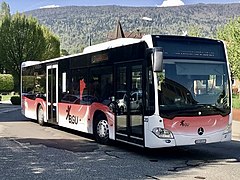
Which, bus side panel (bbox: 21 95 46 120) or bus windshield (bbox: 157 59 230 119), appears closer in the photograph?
bus windshield (bbox: 157 59 230 119)

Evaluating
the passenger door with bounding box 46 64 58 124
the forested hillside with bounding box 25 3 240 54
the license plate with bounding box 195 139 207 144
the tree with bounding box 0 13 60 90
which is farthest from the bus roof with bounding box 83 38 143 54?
the forested hillside with bounding box 25 3 240 54

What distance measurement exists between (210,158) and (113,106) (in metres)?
2.87

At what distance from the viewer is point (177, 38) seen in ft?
34.2

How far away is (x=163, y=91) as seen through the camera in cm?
985

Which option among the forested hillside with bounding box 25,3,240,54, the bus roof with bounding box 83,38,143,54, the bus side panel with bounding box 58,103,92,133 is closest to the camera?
the bus roof with bounding box 83,38,143,54

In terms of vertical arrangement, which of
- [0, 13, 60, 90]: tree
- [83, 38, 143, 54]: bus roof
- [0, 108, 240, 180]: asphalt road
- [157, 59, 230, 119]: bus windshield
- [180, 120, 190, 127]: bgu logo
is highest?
[0, 13, 60, 90]: tree

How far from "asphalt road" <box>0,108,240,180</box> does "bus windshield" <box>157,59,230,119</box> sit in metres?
1.21

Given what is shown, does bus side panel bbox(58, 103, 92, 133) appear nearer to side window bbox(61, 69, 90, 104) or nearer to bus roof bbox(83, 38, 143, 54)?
side window bbox(61, 69, 90, 104)

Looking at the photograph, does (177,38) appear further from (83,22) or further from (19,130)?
(83,22)

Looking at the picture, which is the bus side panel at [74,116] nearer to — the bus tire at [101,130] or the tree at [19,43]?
the bus tire at [101,130]

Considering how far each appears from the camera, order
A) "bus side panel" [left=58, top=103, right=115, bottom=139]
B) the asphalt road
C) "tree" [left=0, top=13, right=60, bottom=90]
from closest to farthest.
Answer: the asphalt road → "bus side panel" [left=58, top=103, right=115, bottom=139] → "tree" [left=0, top=13, right=60, bottom=90]

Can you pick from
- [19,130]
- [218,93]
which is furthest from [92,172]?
[19,130]

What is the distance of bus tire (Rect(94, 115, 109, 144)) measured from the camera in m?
12.3

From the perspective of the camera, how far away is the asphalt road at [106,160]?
334 inches
